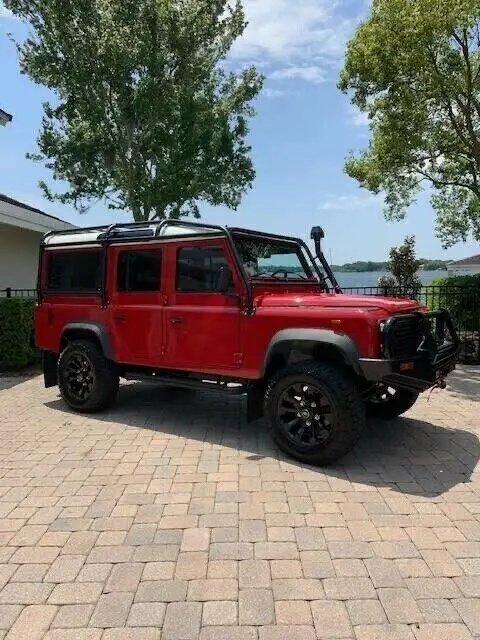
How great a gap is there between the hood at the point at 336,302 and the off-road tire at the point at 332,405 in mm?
548

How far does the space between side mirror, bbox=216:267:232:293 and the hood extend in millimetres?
315

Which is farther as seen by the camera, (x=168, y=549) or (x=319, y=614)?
(x=168, y=549)

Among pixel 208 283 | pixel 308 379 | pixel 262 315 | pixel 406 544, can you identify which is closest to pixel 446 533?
pixel 406 544

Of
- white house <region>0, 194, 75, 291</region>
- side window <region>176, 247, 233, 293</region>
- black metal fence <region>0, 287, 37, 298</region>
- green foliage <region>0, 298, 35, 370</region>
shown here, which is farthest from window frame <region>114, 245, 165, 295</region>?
white house <region>0, 194, 75, 291</region>

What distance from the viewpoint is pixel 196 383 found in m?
5.52

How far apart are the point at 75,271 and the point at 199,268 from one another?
80.6 inches

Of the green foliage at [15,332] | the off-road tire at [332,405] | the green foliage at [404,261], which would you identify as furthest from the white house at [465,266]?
the off-road tire at [332,405]

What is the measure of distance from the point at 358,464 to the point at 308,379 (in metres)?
0.93

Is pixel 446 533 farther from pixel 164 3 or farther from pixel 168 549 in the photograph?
pixel 164 3

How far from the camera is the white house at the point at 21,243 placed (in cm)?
1281

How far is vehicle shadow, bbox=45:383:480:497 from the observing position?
434 cm

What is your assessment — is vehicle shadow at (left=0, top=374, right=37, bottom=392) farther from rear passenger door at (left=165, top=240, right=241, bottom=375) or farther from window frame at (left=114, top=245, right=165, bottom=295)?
rear passenger door at (left=165, top=240, right=241, bottom=375)

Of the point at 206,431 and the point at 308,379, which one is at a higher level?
the point at 308,379

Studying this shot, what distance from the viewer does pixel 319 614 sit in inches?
101
